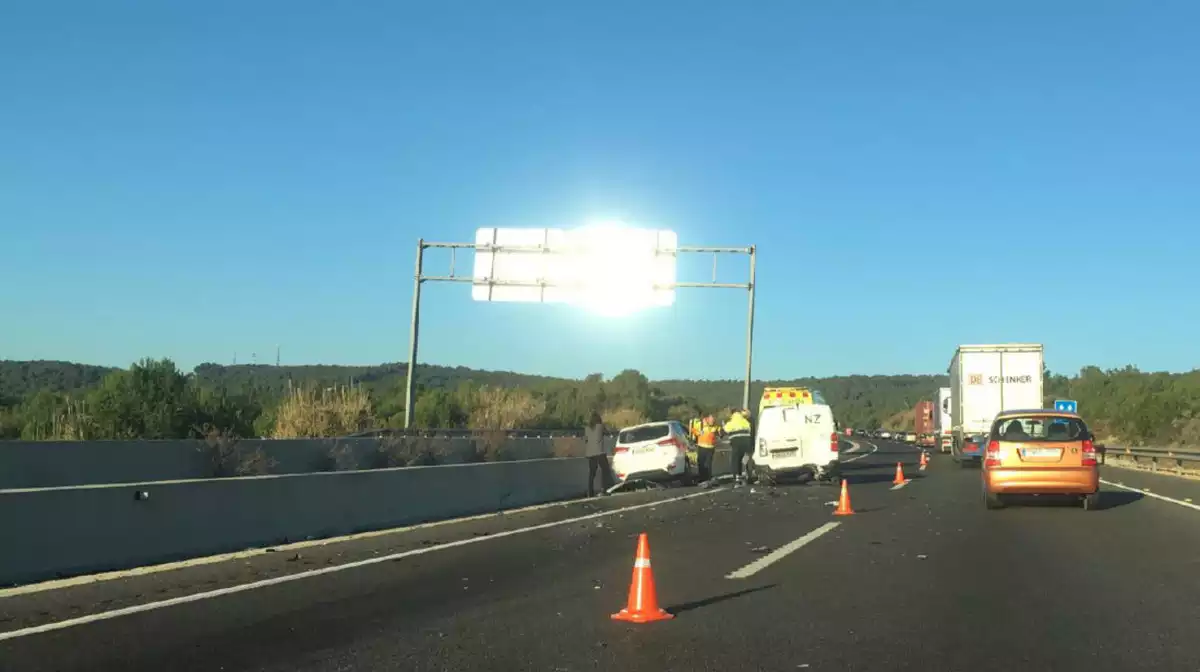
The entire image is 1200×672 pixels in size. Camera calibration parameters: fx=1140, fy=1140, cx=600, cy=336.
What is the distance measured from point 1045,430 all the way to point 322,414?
724 inches

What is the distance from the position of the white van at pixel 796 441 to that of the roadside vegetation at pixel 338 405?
6561mm

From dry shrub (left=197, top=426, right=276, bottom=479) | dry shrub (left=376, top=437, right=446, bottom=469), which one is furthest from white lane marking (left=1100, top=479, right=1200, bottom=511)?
dry shrub (left=197, top=426, right=276, bottom=479)

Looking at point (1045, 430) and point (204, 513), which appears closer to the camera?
point (204, 513)

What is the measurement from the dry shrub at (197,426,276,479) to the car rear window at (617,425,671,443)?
8.90m

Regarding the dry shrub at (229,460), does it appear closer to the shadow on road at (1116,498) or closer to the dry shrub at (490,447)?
the dry shrub at (490,447)

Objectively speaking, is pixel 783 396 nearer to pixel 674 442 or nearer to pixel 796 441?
pixel 796 441

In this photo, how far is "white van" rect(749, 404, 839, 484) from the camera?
26.6 meters

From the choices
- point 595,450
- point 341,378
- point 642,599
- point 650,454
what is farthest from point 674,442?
point 341,378

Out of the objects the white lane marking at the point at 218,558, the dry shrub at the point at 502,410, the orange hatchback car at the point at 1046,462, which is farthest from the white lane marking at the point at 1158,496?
the dry shrub at the point at 502,410

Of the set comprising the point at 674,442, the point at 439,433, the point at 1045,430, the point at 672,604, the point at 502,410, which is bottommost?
the point at 672,604

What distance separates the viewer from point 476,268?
118 feet

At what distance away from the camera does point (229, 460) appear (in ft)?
65.9

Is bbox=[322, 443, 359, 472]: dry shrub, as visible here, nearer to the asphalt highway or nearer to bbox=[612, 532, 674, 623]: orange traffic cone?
the asphalt highway

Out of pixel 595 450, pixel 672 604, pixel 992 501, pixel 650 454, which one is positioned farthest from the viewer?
pixel 650 454
